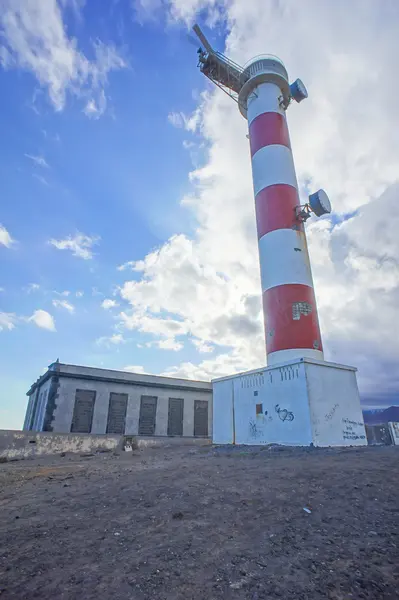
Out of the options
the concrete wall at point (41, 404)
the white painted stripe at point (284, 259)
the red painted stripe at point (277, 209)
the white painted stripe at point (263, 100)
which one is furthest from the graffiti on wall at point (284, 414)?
the concrete wall at point (41, 404)

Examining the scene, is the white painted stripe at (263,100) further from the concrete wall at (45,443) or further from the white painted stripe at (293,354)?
the concrete wall at (45,443)

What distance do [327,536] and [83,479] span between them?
16.4 ft

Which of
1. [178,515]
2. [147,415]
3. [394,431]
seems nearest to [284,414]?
[178,515]

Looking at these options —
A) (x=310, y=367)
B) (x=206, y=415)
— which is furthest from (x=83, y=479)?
(x=206, y=415)

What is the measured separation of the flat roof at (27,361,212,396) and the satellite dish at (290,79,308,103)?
20739 millimetres

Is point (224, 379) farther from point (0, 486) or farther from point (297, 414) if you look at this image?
point (0, 486)

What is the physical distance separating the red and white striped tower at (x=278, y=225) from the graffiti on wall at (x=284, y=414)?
1.98m

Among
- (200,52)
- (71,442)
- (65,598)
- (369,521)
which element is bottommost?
(65,598)

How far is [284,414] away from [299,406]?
684mm

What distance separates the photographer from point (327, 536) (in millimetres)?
3328

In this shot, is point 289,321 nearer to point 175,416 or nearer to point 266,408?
point 266,408

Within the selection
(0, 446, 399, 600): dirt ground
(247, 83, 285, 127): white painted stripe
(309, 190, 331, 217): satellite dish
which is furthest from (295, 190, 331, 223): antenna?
(0, 446, 399, 600): dirt ground

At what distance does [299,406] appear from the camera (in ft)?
33.5

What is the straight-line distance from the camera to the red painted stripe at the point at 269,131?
15921 millimetres
